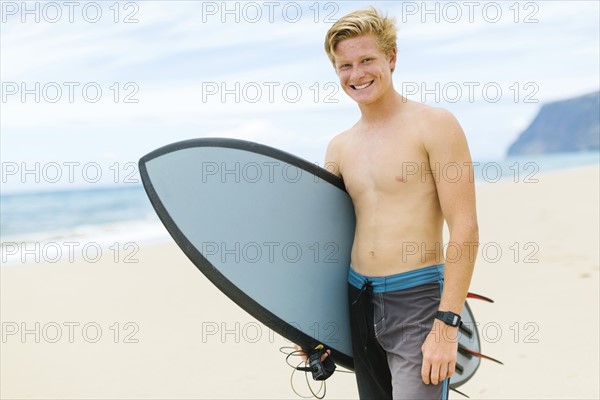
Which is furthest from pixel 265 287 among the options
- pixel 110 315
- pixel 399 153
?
pixel 110 315

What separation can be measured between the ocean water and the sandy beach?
4.06 ft

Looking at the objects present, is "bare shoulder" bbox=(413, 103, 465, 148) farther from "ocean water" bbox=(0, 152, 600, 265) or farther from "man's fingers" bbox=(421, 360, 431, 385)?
"man's fingers" bbox=(421, 360, 431, 385)

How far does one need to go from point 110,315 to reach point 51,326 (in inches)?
21.8

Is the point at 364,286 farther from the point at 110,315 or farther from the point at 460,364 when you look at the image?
the point at 110,315

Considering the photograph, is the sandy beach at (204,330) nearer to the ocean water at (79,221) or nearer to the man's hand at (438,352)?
the ocean water at (79,221)

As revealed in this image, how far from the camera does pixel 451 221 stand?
212 cm

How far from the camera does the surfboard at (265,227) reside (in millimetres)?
2465

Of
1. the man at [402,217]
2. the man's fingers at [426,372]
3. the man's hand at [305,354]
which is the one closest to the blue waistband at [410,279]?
the man at [402,217]

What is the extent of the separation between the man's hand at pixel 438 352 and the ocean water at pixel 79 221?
0.52 meters

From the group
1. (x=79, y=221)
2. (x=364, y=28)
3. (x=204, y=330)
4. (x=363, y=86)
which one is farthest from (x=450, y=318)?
(x=79, y=221)

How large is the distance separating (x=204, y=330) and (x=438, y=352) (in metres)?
3.82

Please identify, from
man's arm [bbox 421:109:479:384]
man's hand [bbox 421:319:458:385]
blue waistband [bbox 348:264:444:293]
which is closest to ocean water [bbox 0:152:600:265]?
man's arm [bbox 421:109:479:384]

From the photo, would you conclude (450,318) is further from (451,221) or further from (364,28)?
(364,28)

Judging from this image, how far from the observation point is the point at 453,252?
2.10 metres
